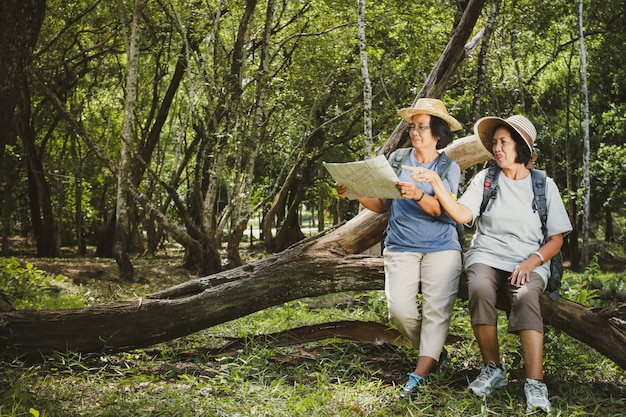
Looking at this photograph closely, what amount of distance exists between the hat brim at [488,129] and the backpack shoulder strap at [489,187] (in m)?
0.29

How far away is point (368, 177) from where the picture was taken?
4.51 m

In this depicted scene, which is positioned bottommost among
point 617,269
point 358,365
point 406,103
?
point 617,269

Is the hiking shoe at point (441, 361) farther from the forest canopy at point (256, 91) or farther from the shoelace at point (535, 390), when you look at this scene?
the forest canopy at point (256, 91)

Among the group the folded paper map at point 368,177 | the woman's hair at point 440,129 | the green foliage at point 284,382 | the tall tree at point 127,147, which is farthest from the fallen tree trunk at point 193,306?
the tall tree at point 127,147

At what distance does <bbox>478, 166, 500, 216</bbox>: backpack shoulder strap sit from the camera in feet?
15.7

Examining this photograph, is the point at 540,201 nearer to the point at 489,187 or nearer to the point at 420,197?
the point at 489,187

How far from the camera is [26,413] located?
164 inches

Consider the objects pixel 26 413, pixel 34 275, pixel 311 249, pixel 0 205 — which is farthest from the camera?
pixel 0 205

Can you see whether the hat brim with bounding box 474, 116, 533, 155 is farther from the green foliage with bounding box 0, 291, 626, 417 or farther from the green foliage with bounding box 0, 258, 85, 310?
the green foliage with bounding box 0, 258, 85, 310

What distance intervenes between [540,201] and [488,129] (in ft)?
2.21

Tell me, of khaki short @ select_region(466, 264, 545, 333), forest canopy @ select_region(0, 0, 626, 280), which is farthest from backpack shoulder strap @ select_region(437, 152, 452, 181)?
forest canopy @ select_region(0, 0, 626, 280)

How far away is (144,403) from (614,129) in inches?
640

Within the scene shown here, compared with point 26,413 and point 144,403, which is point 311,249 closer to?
point 144,403

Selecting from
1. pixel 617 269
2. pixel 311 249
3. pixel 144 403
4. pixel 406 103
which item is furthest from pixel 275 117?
pixel 144 403
